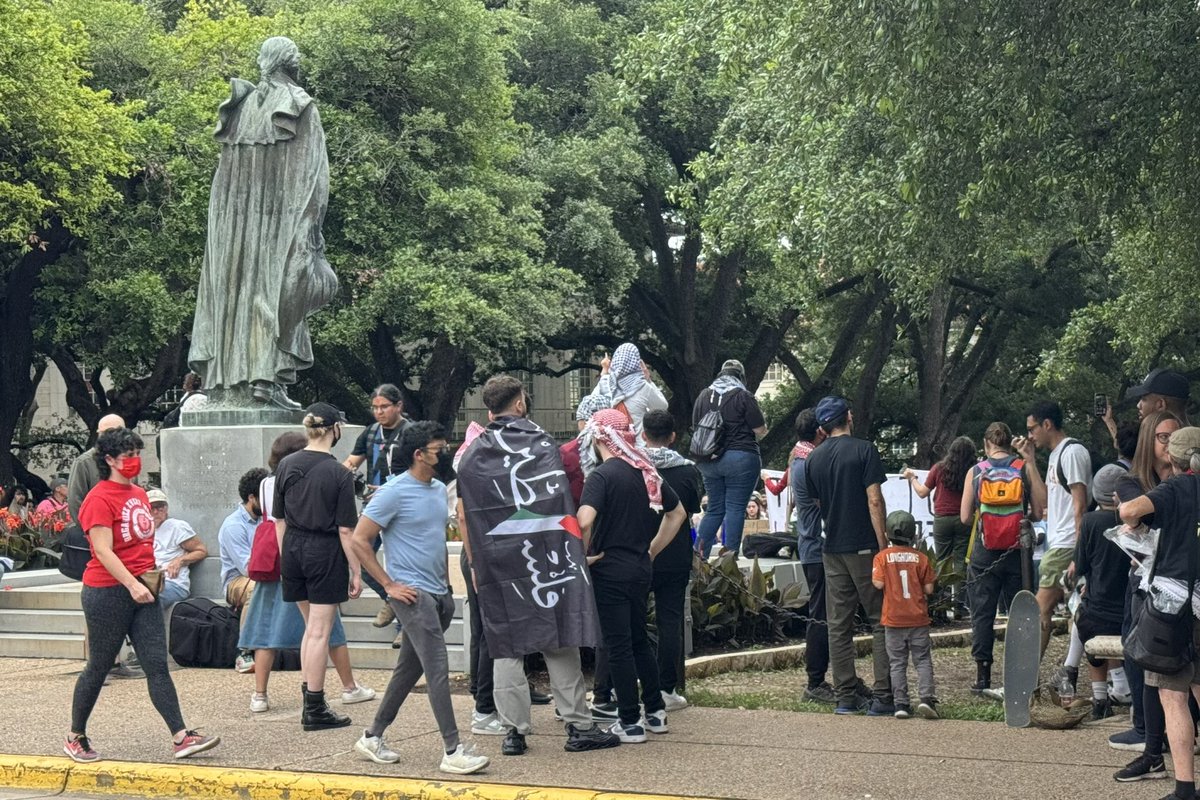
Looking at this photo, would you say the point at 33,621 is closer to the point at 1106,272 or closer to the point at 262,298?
the point at 262,298

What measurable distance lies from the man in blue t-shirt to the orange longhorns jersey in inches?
104

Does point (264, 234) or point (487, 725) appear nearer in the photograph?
point (487, 725)

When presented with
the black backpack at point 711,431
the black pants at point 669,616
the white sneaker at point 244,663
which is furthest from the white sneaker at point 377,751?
the black backpack at point 711,431

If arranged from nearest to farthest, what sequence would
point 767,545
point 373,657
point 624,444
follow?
point 624,444 < point 373,657 < point 767,545

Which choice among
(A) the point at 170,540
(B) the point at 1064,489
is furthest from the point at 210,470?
(B) the point at 1064,489

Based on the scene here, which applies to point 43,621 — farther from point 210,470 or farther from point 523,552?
point 523,552

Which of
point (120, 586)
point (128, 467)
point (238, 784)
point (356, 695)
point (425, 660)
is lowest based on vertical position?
point (238, 784)

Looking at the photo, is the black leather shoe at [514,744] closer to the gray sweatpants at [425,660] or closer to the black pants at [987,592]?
the gray sweatpants at [425,660]

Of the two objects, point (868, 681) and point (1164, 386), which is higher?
point (1164, 386)

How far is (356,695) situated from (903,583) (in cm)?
351

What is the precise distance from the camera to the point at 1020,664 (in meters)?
9.41

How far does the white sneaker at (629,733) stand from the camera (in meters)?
8.87

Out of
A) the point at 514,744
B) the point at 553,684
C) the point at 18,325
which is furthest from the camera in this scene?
the point at 18,325

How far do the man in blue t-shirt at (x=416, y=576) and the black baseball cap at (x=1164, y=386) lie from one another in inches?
155
